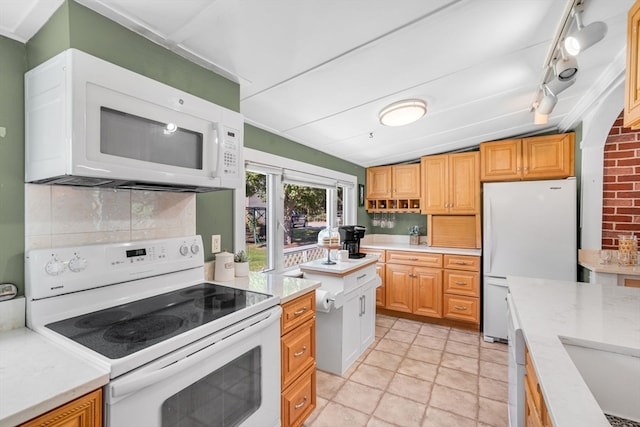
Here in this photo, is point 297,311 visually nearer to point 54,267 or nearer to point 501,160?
point 54,267

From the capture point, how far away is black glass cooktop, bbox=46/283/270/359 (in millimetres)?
980

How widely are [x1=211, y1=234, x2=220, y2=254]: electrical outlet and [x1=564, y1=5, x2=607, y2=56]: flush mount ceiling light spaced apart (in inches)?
79.8

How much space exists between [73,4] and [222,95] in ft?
2.39

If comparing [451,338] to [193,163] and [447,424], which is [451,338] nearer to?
[447,424]

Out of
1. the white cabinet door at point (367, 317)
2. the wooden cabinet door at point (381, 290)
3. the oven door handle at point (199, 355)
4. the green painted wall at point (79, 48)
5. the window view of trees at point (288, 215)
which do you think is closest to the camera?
the oven door handle at point (199, 355)

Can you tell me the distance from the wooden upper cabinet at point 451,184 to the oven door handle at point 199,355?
9.15 feet

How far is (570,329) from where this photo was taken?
115 cm

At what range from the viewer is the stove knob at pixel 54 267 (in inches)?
44.8

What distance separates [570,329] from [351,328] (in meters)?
1.67

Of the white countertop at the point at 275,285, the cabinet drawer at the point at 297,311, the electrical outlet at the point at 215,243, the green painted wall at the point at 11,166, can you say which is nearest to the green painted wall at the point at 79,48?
the green painted wall at the point at 11,166

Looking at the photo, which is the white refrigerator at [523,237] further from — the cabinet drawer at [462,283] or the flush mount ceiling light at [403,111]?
the flush mount ceiling light at [403,111]

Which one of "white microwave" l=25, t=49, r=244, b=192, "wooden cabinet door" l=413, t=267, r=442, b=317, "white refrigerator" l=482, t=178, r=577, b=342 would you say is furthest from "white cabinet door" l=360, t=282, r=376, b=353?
"white microwave" l=25, t=49, r=244, b=192

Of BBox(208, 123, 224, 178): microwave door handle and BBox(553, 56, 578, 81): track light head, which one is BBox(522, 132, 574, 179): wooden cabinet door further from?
BBox(208, 123, 224, 178): microwave door handle

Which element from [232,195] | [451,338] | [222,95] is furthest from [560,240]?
[222,95]
